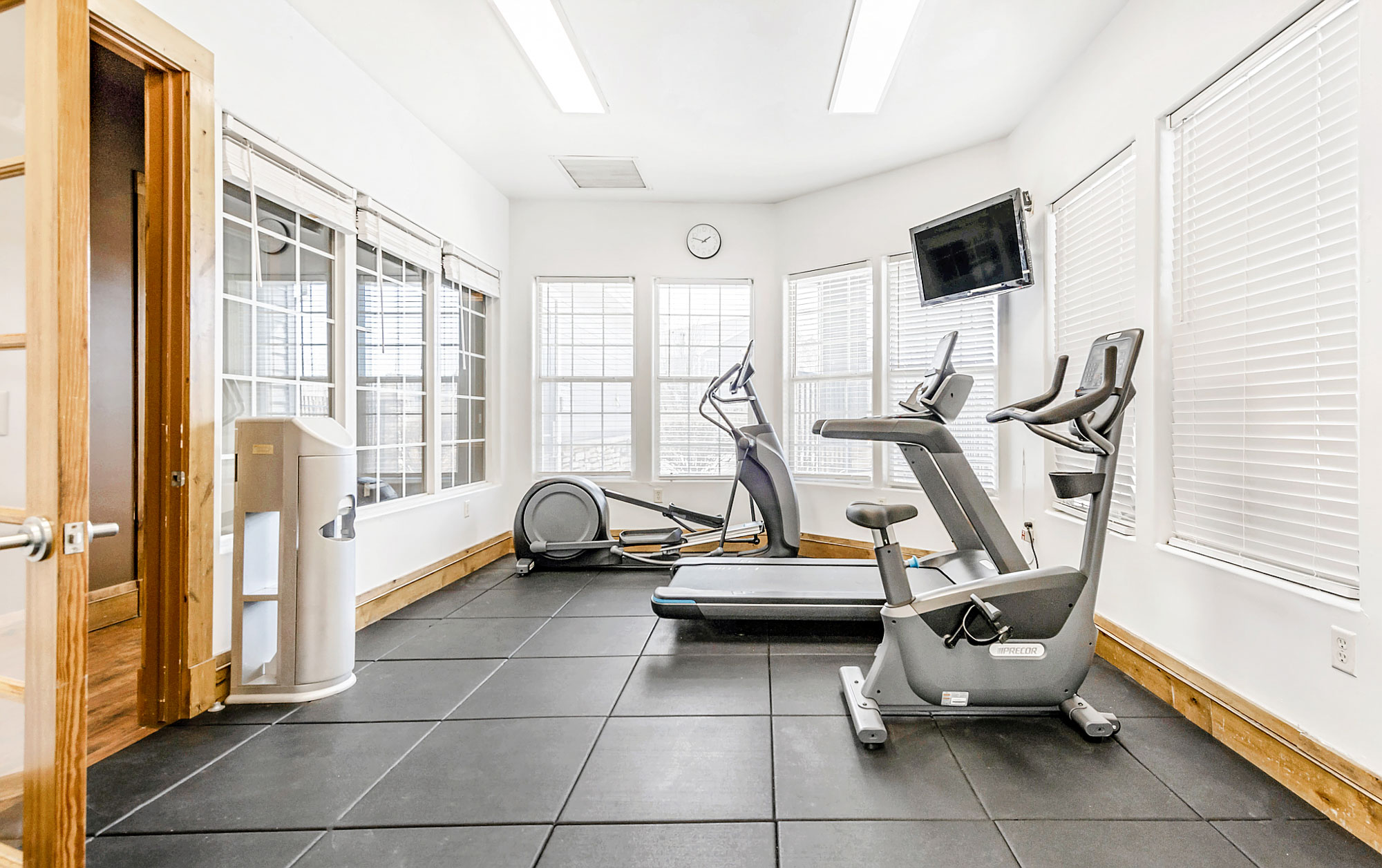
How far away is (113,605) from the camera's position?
138 inches

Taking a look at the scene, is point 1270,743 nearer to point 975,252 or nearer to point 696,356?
point 975,252

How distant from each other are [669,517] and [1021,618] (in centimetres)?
318

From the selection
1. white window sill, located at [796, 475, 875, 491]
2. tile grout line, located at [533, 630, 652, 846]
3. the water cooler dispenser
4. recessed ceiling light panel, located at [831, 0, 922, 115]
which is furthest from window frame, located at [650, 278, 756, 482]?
the water cooler dispenser

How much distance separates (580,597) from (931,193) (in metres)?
3.75

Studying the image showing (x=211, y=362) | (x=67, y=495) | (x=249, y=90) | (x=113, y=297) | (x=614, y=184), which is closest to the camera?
(x=67, y=495)

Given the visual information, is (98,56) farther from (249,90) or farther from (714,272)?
(714,272)

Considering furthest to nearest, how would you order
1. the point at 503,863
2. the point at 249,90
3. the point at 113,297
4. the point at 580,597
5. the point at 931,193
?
1. the point at 931,193
2. the point at 580,597
3. the point at 113,297
4. the point at 249,90
5. the point at 503,863

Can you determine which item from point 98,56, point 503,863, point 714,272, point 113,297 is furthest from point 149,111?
point 714,272

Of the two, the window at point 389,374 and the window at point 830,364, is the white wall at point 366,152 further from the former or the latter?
the window at point 830,364

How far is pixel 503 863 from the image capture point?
1.65 metres

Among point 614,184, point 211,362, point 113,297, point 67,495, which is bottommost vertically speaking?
point 67,495

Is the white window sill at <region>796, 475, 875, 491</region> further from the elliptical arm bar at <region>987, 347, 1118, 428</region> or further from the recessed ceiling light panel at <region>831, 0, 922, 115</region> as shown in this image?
the elliptical arm bar at <region>987, 347, 1118, 428</region>

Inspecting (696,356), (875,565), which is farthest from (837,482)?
(696,356)

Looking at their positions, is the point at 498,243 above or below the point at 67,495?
above
